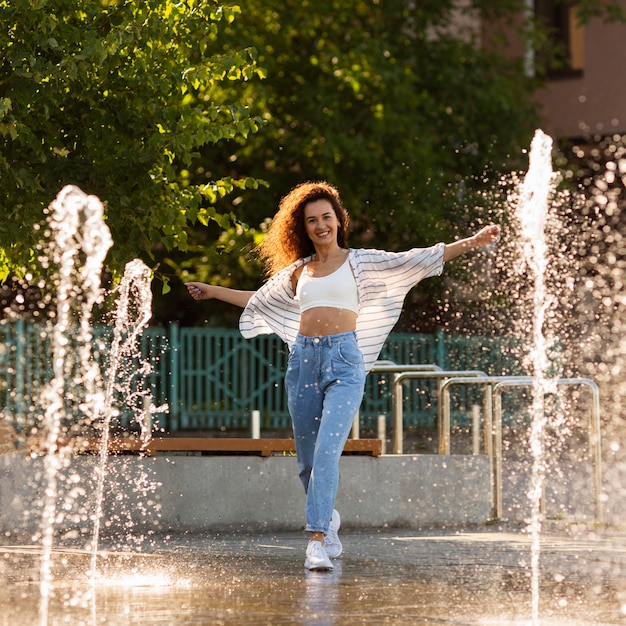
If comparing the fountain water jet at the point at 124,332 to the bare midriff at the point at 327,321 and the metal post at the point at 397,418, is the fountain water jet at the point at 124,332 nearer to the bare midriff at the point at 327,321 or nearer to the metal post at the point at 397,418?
the bare midriff at the point at 327,321

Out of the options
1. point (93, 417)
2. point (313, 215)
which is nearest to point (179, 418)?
point (93, 417)

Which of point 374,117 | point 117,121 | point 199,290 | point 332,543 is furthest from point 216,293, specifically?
point 374,117

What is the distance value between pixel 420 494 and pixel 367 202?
10.8 metres

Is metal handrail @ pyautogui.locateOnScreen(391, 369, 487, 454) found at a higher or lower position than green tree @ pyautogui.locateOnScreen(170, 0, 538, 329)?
lower

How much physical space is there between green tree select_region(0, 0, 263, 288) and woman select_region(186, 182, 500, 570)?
2.19 metres

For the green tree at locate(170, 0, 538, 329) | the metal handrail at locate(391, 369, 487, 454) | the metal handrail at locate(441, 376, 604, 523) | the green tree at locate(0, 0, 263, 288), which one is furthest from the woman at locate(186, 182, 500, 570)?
the green tree at locate(170, 0, 538, 329)

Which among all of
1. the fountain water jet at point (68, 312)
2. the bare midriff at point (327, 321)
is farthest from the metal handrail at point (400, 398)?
the bare midriff at point (327, 321)

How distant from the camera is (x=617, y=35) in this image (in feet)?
87.1

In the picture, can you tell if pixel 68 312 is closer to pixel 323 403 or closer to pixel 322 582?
pixel 323 403

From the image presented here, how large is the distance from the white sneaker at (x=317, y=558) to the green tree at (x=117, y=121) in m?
3.42

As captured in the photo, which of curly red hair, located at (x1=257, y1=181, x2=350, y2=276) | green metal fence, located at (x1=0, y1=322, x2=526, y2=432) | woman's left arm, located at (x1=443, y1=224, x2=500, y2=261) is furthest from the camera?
green metal fence, located at (x1=0, y1=322, x2=526, y2=432)

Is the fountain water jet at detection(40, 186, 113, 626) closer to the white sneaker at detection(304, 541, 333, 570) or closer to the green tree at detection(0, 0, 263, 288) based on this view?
the green tree at detection(0, 0, 263, 288)

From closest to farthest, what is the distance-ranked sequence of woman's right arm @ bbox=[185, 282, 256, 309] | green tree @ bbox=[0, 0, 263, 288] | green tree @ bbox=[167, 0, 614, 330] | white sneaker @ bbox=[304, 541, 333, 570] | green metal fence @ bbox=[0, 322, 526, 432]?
white sneaker @ bbox=[304, 541, 333, 570]
woman's right arm @ bbox=[185, 282, 256, 309]
green tree @ bbox=[0, 0, 263, 288]
green metal fence @ bbox=[0, 322, 526, 432]
green tree @ bbox=[167, 0, 614, 330]

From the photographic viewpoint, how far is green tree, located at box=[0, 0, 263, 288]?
31.7 feet
